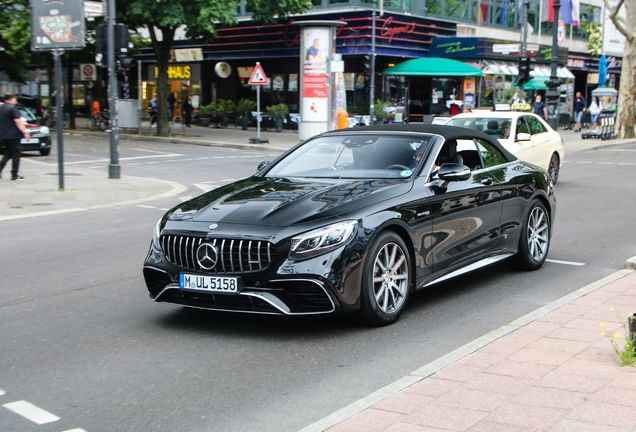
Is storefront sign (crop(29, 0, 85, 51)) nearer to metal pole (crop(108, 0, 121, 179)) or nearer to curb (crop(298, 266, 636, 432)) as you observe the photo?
metal pole (crop(108, 0, 121, 179))

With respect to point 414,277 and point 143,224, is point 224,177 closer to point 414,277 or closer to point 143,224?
point 143,224

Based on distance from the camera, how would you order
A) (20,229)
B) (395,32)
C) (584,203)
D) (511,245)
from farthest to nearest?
(395,32) < (584,203) < (20,229) < (511,245)

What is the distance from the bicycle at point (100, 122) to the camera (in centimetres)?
3725

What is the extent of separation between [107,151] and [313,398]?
941 inches

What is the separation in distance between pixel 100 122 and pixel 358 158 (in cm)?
3390

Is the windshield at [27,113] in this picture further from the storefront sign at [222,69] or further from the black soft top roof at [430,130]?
the black soft top roof at [430,130]

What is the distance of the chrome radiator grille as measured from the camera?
5160 mm

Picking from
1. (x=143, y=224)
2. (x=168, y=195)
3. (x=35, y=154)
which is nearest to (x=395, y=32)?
(x=35, y=154)

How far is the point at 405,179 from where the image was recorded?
6.14 meters

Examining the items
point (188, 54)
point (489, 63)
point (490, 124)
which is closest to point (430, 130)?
point (490, 124)

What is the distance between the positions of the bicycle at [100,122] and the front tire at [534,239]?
31873 millimetres

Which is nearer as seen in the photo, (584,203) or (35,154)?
(584,203)

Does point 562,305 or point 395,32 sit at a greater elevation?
point 395,32

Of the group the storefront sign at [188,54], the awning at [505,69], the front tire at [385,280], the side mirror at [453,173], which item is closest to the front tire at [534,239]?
the side mirror at [453,173]
